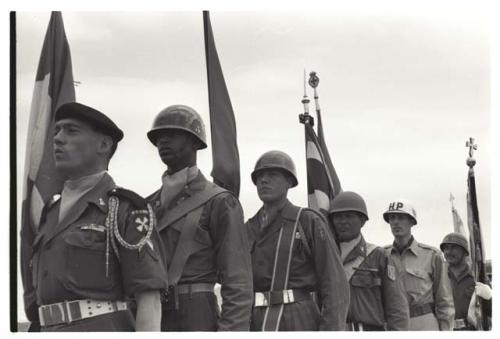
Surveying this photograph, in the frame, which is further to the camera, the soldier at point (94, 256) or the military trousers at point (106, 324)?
the military trousers at point (106, 324)

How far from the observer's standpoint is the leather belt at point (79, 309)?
7516 millimetres

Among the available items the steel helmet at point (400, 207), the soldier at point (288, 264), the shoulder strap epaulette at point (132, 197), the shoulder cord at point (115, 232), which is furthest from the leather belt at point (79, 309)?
the steel helmet at point (400, 207)

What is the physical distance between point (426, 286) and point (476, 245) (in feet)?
2.60

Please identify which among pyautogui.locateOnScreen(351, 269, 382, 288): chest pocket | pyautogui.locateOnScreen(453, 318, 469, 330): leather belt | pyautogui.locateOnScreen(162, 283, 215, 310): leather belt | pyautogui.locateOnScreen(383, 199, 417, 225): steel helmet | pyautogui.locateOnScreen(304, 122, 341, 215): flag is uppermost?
pyautogui.locateOnScreen(304, 122, 341, 215): flag

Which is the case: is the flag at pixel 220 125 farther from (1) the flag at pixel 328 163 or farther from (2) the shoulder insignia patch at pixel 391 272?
(2) the shoulder insignia patch at pixel 391 272

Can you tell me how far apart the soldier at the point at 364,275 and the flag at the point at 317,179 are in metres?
0.09

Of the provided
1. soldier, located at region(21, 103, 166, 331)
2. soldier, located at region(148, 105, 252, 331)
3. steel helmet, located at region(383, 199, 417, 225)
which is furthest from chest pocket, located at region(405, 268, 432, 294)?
soldier, located at region(21, 103, 166, 331)

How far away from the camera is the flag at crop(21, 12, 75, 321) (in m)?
9.16

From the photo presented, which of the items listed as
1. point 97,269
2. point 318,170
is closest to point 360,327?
point 318,170

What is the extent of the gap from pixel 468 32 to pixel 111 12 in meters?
3.27

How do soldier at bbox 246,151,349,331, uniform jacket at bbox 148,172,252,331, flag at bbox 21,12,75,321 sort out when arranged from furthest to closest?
soldier at bbox 246,151,349,331
flag at bbox 21,12,75,321
uniform jacket at bbox 148,172,252,331

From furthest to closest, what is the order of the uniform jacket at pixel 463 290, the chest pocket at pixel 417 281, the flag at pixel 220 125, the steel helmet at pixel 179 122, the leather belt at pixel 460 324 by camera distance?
the chest pocket at pixel 417 281
the uniform jacket at pixel 463 290
the leather belt at pixel 460 324
the flag at pixel 220 125
the steel helmet at pixel 179 122

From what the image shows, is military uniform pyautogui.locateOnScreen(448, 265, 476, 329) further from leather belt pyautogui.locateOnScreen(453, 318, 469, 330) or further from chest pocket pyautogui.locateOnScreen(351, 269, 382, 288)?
chest pocket pyautogui.locateOnScreen(351, 269, 382, 288)

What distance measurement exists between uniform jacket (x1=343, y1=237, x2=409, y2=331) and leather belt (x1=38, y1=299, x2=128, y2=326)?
299 cm
